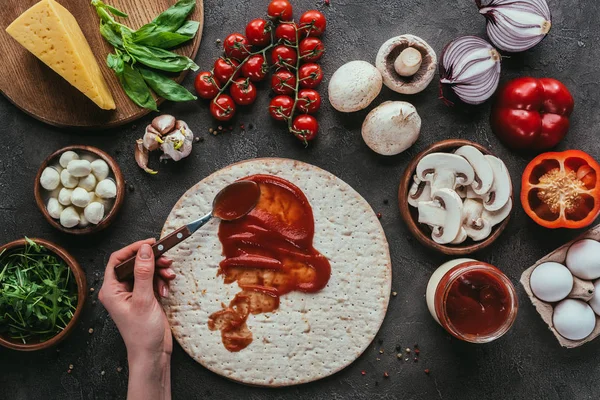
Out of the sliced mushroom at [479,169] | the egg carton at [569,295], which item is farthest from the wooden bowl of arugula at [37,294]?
the egg carton at [569,295]

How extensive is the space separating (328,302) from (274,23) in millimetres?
1413

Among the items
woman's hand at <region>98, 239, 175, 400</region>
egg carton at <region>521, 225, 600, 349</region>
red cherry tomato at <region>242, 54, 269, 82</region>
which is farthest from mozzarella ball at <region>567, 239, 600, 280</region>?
woman's hand at <region>98, 239, 175, 400</region>

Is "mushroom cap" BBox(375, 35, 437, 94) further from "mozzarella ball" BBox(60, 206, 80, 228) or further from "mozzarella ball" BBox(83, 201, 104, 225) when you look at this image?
"mozzarella ball" BBox(60, 206, 80, 228)

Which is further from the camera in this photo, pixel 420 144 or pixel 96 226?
pixel 420 144

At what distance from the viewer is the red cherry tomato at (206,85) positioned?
2.54 meters

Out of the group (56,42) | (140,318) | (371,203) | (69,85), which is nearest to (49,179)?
(69,85)

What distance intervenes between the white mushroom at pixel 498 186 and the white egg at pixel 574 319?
1.90ft

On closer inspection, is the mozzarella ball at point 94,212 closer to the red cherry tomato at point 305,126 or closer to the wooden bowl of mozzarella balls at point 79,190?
the wooden bowl of mozzarella balls at point 79,190

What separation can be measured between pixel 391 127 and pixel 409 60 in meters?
0.32

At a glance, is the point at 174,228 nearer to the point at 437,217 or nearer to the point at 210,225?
the point at 210,225

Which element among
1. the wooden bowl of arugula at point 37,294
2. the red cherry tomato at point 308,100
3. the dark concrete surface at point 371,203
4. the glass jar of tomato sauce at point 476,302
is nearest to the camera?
the glass jar of tomato sauce at point 476,302

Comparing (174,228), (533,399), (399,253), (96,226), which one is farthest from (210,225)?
(533,399)

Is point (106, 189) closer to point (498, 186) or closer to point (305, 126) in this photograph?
point (305, 126)

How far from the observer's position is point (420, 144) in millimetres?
2639
